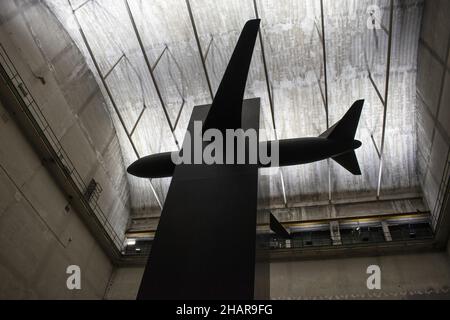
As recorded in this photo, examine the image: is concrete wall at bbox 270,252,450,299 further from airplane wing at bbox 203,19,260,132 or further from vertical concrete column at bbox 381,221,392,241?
airplane wing at bbox 203,19,260,132

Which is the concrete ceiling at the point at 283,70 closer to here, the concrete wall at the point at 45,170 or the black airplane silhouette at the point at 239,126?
the concrete wall at the point at 45,170

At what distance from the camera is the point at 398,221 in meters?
18.3

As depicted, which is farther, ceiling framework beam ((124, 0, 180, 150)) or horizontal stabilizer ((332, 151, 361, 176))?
ceiling framework beam ((124, 0, 180, 150))

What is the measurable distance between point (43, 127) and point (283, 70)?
11674mm

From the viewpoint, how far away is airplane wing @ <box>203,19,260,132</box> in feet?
24.1

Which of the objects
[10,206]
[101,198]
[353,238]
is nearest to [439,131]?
[353,238]

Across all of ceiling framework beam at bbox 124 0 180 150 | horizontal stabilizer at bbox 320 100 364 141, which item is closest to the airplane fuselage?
horizontal stabilizer at bbox 320 100 364 141

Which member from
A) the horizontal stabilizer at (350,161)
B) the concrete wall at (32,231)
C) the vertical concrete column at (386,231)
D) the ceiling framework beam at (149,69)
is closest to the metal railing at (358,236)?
the vertical concrete column at (386,231)

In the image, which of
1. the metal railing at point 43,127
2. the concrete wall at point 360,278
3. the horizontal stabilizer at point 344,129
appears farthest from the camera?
the concrete wall at point 360,278

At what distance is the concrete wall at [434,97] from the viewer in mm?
13594

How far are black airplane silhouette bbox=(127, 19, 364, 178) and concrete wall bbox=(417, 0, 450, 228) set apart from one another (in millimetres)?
4871

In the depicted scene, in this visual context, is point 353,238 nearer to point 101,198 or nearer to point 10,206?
point 101,198

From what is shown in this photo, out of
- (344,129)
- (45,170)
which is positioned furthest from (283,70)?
(45,170)

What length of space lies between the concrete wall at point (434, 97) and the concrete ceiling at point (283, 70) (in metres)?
0.89
